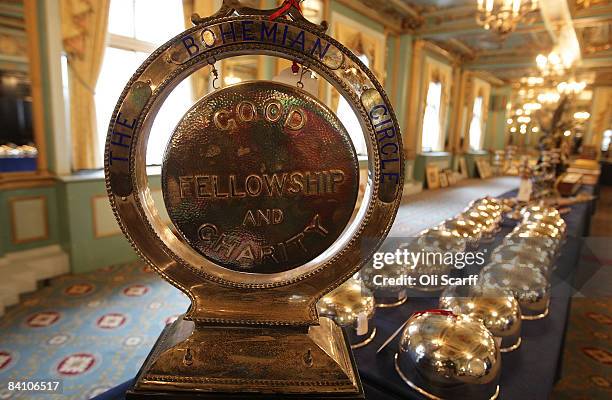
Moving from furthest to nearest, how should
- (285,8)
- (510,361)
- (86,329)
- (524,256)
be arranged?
(86,329) < (524,256) < (510,361) < (285,8)

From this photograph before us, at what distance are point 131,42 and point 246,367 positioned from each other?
415 cm

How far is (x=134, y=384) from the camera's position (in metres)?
0.74

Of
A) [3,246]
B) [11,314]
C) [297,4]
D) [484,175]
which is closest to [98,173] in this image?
[3,246]

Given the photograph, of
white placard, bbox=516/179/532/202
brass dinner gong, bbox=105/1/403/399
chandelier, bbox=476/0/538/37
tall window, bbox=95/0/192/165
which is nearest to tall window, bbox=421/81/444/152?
chandelier, bbox=476/0/538/37

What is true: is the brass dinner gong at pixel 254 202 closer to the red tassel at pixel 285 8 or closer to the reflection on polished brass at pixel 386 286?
the red tassel at pixel 285 8

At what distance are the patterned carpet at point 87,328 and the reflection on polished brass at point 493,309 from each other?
182cm

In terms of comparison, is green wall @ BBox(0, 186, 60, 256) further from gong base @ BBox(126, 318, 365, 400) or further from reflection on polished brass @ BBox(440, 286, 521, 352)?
reflection on polished brass @ BBox(440, 286, 521, 352)

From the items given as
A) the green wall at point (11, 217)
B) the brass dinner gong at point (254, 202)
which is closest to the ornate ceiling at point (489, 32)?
the brass dinner gong at point (254, 202)

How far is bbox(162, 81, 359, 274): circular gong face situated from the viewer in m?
0.68

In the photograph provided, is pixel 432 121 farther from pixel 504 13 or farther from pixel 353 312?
pixel 353 312

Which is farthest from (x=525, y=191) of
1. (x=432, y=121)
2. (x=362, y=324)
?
(x=432, y=121)

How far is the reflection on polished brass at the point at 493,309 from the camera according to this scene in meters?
1.00

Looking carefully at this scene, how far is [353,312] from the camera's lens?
102cm

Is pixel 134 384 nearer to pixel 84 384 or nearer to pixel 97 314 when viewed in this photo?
pixel 84 384
